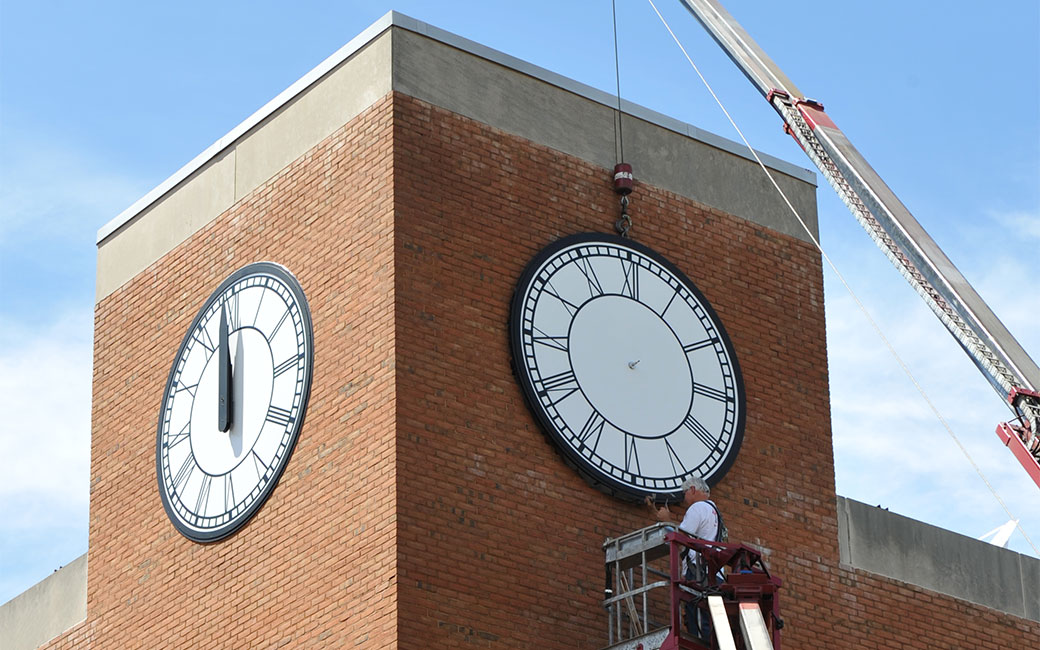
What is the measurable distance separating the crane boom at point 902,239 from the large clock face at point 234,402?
439cm

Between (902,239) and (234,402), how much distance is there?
5.85m

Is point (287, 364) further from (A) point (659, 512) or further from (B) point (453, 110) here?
(A) point (659, 512)

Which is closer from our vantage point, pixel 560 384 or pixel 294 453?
pixel 294 453

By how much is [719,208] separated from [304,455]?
462 cm

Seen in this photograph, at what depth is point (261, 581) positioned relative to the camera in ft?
62.3

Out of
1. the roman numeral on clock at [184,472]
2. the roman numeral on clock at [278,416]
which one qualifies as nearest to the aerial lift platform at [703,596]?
the roman numeral on clock at [278,416]

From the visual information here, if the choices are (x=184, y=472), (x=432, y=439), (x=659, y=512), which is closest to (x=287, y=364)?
(x=184, y=472)

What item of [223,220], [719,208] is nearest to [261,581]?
[223,220]

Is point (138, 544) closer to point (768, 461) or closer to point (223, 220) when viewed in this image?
point (223, 220)

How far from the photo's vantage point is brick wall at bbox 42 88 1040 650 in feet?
59.7

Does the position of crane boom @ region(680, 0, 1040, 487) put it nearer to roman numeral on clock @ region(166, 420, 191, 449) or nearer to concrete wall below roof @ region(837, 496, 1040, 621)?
concrete wall below roof @ region(837, 496, 1040, 621)

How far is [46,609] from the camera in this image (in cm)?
2181

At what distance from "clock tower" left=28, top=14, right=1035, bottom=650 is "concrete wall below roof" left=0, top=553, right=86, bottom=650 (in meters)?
0.30

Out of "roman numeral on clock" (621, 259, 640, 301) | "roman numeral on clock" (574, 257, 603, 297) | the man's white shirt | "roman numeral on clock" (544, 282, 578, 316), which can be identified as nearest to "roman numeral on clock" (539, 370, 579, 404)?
"roman numeral on clock" (544, 282, 578, 316)
